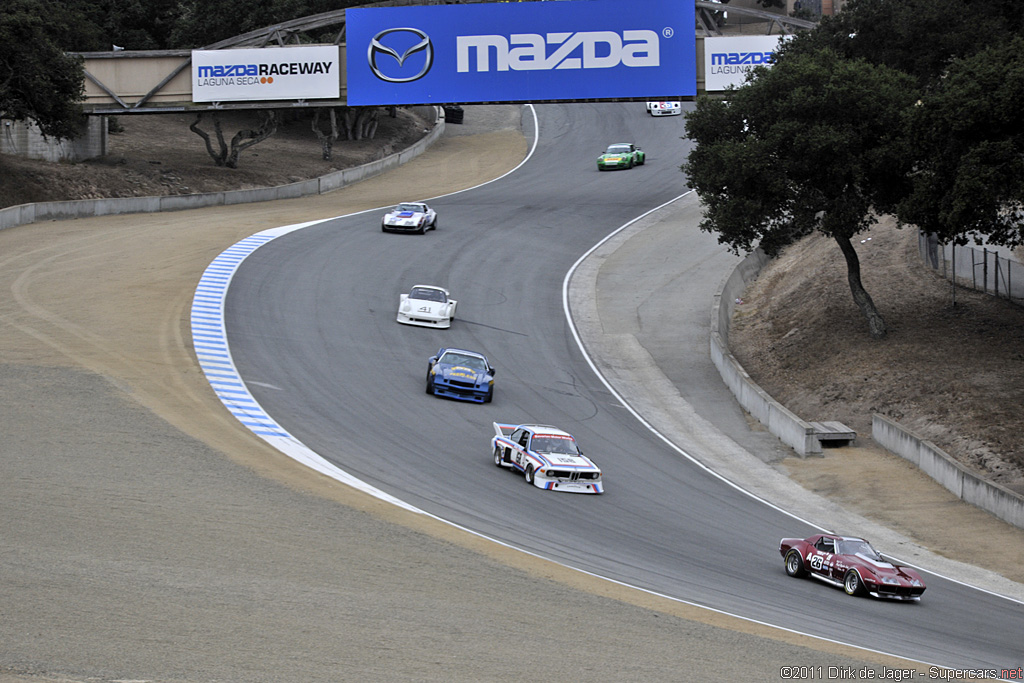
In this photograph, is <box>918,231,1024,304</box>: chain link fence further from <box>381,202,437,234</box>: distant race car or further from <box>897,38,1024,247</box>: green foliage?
<box>381,202,437,234</box>: distant race car

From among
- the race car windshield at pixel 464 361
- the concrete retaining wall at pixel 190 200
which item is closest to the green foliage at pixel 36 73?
the concrete retaining wall at pixel 190 200

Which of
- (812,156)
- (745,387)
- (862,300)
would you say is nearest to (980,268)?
(862,300)

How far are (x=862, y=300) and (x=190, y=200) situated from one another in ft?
114

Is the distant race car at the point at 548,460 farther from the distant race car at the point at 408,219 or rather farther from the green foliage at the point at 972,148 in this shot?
the distant race car at the point at 408,219

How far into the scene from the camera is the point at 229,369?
91.0 ft

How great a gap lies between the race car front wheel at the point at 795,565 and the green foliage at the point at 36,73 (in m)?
41.9

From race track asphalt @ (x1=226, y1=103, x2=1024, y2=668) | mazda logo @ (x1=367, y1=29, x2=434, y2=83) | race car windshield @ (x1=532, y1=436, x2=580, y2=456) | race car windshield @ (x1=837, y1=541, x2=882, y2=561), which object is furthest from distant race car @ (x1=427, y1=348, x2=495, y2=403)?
mazda logo @ (x1=367, y1=29, x2=434, y2=83)

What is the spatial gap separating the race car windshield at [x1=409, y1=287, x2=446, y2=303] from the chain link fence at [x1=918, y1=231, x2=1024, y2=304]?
16.0 m

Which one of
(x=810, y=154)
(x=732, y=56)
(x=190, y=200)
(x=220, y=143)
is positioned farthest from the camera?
(x=220, y=143)

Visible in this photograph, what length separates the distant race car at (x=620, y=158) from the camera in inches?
2576

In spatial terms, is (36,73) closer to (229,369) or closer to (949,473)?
(229,369)

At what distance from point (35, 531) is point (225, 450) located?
6131 millimetres

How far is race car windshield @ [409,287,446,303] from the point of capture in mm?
35406

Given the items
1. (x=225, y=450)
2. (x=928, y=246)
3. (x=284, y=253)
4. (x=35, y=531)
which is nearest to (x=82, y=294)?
(x=284, y=253)
